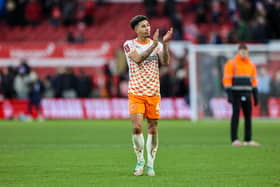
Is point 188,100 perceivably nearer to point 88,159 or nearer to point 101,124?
point 101,124

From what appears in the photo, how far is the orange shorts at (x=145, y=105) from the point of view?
1284 centimetres

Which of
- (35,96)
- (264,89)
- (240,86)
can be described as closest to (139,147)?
(240,86)

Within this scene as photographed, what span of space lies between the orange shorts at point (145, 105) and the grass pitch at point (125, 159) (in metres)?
0.96

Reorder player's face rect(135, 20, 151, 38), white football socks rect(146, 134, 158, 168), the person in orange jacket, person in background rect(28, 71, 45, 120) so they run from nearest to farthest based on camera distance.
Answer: player's face rect(135, 20, 151, 38), white football socks rect(146, 134, 158, 168), the person in orange jacket, person in background rect(28, 71, 45, 120)

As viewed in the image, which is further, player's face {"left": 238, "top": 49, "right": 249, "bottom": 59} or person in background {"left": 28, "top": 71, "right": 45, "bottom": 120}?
person in background {"left": 28, "top": 71, "right": 45, "bottom": 120}

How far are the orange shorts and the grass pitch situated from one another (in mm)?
961

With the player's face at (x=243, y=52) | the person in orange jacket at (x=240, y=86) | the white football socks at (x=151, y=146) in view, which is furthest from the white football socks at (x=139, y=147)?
the player's face at (x=243, y=52)

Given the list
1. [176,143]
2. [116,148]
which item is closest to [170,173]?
[116,148]

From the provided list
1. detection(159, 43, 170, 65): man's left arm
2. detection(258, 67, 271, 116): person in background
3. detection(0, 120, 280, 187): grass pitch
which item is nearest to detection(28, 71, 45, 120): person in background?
detection(0, 120, 280, 187): grass pitch

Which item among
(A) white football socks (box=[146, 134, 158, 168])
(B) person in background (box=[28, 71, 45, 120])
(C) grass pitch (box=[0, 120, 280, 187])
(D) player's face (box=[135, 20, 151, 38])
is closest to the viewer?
(C) grass pitch (box=[0, 120, 280, 187])

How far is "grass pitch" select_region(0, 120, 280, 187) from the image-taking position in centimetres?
1187

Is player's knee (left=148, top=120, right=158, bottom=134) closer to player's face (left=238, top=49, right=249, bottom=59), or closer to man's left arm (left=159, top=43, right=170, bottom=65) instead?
man's left arm (left=159, top=43, right=170, bottom=65)

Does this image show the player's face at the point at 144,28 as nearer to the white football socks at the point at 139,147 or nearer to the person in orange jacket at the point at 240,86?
the white football socks at the point at 139,147

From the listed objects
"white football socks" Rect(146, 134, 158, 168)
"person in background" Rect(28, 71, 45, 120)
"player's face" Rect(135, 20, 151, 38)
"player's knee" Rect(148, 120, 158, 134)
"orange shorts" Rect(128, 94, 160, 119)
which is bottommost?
"person in background" Rect(28, 71, 45, 120)
